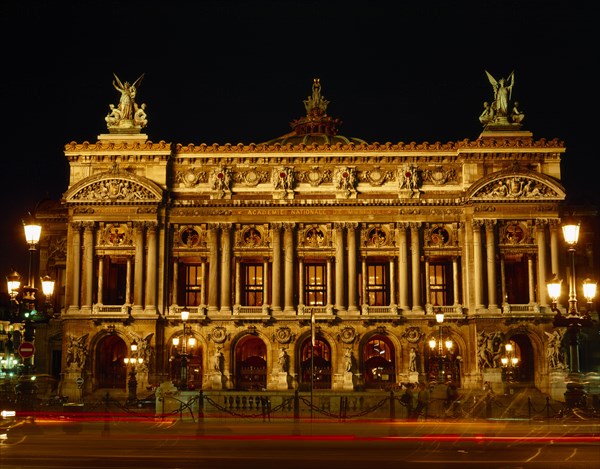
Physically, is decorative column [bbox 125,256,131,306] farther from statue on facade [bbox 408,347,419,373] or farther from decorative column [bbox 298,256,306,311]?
statue on facade [bbox 408,347,419,373]

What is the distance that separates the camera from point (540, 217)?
6278 centimetres

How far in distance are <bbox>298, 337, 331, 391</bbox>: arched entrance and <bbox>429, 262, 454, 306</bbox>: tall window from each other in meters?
8.06

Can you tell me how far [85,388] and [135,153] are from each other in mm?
15961

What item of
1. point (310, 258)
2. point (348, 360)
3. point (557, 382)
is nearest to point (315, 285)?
point (310, 258)

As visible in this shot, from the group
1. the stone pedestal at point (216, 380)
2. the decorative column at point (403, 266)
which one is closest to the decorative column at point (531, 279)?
the decorative column at point (403, 266)

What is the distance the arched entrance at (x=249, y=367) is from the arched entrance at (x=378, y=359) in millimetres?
6999

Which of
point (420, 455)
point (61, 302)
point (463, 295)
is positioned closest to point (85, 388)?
point (61, 302)

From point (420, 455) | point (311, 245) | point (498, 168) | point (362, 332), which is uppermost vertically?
point (498, 168)

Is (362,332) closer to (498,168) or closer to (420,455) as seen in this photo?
(498,168)

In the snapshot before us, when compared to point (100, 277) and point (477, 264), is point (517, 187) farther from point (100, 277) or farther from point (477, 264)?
point (100, 277)

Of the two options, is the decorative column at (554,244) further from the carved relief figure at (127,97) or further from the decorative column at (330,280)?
the carved relief figure at (127,97)

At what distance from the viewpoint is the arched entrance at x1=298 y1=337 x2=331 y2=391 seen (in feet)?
208

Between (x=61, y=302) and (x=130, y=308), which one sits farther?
(x=61, y=302)

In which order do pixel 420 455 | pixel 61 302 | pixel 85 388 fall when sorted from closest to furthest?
pixel 420 455 < pixel 85 388 < pixel 61 302
